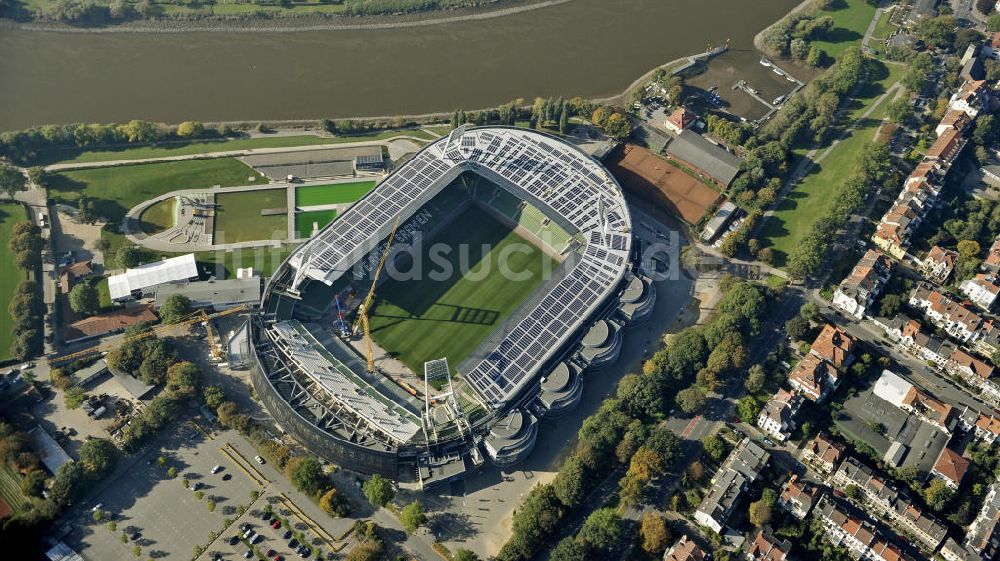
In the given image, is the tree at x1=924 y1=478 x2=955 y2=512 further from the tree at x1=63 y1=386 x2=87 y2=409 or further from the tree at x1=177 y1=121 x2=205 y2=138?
the tree at x1=177 y1=121 x2=205 y2=138

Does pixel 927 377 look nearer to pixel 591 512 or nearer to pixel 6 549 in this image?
pixel 591 512

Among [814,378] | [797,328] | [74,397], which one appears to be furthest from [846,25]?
[74,397]

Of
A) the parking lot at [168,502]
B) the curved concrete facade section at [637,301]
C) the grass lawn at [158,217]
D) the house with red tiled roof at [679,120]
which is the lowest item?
the parking lot at [168,502]

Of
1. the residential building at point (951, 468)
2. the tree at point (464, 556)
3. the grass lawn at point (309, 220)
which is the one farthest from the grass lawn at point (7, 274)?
the residential building at point (951, 468)

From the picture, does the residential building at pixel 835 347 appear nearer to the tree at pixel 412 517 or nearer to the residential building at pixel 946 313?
the residential building at pixel 946 313

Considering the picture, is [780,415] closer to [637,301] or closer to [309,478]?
[637,301]

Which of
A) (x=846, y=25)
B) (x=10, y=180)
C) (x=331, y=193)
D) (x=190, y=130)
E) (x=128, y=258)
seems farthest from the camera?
(x=846, y=25)
